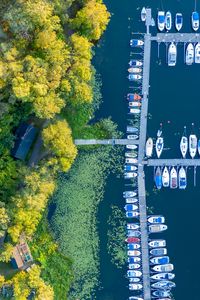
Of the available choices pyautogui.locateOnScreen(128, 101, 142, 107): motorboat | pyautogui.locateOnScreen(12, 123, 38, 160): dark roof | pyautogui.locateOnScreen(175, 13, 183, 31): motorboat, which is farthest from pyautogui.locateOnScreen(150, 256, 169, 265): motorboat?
pyautogui.locateOnScreen(175, 13, 183, 31): motorboat

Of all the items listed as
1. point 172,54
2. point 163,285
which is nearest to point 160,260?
point 163,285

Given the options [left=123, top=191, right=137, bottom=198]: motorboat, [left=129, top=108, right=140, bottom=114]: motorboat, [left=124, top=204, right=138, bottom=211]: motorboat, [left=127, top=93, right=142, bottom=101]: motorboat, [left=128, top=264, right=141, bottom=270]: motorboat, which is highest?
[left=127, top=93, right=142, bottom=101]: motorboat

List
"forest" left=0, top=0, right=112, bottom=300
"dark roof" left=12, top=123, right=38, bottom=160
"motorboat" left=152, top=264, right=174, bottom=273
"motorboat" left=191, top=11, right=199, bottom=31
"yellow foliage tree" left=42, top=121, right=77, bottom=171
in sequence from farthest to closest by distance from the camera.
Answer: "motorboat" left=191, top=11, right=199, bottom=31
"motorboat" left=152, top=264, right=174, bottom=273
"dark roof" left=12, top=123, right=38, bottom=160
"yellow foliage tree" left=42, top=121, right=77, bottom=171
"forest" left=0, top=0, right=112, bottom=300

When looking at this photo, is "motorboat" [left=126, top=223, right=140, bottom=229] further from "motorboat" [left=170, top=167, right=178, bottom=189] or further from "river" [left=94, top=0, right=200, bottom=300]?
"motorboat" [left=170, top=167, right=178, bottom=189]

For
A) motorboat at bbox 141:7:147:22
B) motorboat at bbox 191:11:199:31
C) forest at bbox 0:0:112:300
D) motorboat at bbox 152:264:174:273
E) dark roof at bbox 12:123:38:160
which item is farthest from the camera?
motorboat at bbox 191:11:199:31

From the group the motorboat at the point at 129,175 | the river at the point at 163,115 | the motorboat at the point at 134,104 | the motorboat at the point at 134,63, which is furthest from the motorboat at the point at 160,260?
the motorboat at the point at 134,63

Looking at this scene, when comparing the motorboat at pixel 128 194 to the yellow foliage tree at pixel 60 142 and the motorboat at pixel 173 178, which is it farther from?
the yellow foliage tree at pixel 60 142

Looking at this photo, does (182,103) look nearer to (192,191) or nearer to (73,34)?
(192,191)

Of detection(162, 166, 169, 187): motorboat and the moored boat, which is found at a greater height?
the moored boat
